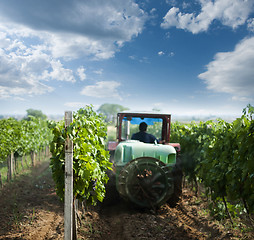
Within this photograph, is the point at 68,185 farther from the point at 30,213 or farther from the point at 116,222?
the point at 30,213

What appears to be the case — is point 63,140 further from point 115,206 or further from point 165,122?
point 165,122

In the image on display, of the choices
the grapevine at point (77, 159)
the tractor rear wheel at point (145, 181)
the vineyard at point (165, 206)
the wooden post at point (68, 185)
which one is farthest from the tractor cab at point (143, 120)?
the wooden post at point (68, 185)

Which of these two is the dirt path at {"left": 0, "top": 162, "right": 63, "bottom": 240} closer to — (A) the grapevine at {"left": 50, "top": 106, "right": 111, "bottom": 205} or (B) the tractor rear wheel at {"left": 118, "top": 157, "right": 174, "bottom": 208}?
(A) the grapevine at {"left": 50, "top": 106, "right": 111, "bottom": 205}

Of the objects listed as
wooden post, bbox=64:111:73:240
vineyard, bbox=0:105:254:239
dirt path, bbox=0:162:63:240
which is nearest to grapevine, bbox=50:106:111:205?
vineyard, bbox=0:105:254:239

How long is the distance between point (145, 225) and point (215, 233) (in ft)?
4.47

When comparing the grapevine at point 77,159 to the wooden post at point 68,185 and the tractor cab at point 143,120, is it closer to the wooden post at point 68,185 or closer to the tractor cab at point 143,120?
the wooden post at point 68,185

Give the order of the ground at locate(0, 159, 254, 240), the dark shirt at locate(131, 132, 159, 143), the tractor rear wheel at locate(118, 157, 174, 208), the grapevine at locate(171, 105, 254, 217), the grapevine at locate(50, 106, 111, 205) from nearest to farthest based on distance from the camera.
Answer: the grapevine at locate(171, 105, 254, 217)
the grapevine at locate(50, 106, 111, 205)
the ground at locate(0, 159, 254, 240)
the tractor rear wheel at locate(118, 157, 174, 208)
the dark shirt at locate(131, 132, 159, 143)

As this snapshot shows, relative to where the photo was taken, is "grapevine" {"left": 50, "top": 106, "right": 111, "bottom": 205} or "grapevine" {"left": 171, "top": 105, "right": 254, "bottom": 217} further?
"grapevine" {"left": 50, "top": 106, "right": 111, "bottom": 205}

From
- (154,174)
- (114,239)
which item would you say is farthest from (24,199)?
(154,174)

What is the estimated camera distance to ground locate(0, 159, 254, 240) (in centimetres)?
436

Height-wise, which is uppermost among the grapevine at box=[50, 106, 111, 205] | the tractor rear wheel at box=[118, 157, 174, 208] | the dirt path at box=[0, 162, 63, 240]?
the grapevine at box=[50, 106, 111, 205]

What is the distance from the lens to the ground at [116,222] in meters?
4.36

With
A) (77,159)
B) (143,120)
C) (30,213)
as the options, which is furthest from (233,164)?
(30,213)

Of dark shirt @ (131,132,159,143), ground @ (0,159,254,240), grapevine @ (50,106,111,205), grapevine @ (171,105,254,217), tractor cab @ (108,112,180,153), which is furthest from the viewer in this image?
tractor cab @ (108,112,180,153)
